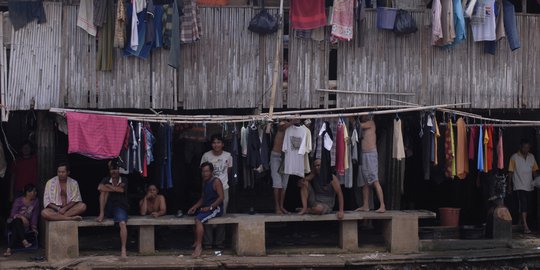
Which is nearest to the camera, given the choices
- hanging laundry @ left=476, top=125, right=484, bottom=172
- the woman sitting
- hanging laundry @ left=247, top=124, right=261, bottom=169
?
the woman sitting

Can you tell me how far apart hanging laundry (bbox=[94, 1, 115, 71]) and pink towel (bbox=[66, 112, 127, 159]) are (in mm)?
854

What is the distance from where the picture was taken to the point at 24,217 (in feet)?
42.2

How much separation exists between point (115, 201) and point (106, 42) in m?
2.51

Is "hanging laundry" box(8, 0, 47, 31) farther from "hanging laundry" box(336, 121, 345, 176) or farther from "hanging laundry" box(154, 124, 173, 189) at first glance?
"hanging laundry" box(336, 121, 345, 176)

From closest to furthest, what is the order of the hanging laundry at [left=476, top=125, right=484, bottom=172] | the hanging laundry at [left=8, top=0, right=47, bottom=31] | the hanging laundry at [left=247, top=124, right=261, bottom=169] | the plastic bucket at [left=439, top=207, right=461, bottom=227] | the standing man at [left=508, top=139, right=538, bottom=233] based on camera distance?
the hanging laundry at [left=8, top=0, right=47, bottom=31], the hanging laundry at [left=247, top=124, right=261, bottom=169], the hanging laundry at [left=476, top=125, right=484, bottom=172], the plastic bucket at [left=439, top=207, right=461, bottom=227], the standing man at [left=508, top=139, right=538, bottom=233]

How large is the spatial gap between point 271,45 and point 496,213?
197 inches

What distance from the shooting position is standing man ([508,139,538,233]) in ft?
49.4

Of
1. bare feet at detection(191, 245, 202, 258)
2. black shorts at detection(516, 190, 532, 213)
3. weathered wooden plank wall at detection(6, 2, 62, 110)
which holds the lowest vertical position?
bare feet at detection(191, 245, 202, 258)

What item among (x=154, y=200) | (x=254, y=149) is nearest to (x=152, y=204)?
(x=154, y=200)

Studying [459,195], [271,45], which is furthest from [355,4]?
[459,195]

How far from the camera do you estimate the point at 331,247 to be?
44.5 feet

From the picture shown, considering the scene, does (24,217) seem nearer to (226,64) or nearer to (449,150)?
(226,64)

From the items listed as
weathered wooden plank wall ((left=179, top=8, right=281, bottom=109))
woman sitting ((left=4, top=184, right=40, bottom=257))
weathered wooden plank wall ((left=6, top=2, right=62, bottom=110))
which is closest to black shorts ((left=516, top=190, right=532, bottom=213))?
weathered wooden plank wall ((left=179, top=8, right=281, bottom=109))

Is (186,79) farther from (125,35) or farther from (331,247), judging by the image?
(331,247)
